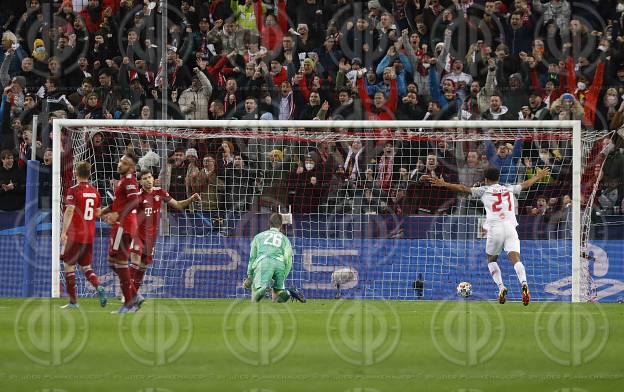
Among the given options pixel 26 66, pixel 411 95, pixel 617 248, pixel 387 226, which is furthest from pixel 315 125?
pixel 26 66

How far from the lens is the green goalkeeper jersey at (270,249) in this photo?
1348 centimetres

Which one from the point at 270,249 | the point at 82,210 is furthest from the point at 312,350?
the point at 82,210

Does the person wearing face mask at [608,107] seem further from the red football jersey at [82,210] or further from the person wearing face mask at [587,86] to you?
the red football jersey at [82,210]

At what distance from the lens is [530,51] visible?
1844 cm

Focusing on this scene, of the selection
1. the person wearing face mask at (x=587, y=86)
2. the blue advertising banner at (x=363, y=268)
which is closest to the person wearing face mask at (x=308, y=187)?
the blue advertising banner at (x=363, y=268)

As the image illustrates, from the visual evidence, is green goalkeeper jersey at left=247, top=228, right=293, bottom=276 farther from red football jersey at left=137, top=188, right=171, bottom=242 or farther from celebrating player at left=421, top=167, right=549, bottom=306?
celebrating player at left=421, top=167, right=549, bottom=306

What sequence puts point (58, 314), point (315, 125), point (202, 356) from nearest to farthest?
1. point (202, 356)
2. point (58, 314)
3. point (315, 125)

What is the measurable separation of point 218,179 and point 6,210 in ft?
10.8

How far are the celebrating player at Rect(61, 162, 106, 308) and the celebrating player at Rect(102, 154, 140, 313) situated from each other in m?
0.21

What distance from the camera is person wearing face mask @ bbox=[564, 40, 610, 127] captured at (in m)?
17.2

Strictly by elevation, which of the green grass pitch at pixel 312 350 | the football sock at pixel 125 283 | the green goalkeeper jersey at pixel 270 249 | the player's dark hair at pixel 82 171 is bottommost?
the green grass pitch at pixel 312 350

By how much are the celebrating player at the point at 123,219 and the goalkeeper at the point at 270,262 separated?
154cm

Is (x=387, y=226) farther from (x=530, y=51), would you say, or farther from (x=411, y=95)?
(x=530, y=51)

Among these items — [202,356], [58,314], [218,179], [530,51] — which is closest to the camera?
[202,356]
